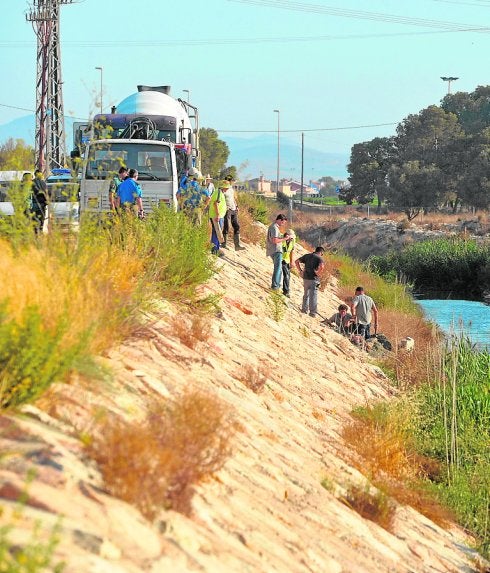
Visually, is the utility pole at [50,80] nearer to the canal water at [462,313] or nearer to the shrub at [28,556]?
the canal water at [462,313]

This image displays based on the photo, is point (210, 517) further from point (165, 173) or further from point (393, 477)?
point (165, 173)

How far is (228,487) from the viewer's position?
681cm

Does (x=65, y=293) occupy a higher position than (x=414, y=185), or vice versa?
(x=65, y=293)

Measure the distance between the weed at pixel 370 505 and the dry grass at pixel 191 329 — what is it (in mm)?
2589

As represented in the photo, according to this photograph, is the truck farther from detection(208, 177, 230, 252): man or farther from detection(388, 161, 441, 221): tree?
detection(388, 161, 441, 221): tree

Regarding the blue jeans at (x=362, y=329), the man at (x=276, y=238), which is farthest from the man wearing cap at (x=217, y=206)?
the blue jeans at (x=362, y=329)

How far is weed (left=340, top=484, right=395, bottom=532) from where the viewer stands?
860 cm

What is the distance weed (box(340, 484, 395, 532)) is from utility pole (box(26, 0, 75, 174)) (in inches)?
1364

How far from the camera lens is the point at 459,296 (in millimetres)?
50906

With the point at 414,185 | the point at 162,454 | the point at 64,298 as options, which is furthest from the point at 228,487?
the point at 414,185

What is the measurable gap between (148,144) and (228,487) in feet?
51.7

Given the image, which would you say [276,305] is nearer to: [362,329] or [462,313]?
[362,329]

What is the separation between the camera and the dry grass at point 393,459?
10.3 metres

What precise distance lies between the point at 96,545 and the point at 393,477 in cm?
660
